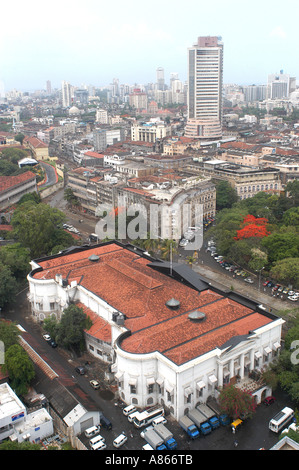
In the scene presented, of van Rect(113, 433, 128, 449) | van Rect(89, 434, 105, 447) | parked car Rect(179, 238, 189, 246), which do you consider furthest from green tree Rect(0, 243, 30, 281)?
van Rect(113, 433, 128, 449)

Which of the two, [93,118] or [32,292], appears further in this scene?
[93,118]

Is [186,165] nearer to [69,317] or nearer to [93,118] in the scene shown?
[69,317]

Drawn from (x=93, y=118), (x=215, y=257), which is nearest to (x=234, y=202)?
(x=215, y=257)

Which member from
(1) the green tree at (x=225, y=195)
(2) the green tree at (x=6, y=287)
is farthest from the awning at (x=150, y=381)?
(1) the green tree at (x=225, y=195)

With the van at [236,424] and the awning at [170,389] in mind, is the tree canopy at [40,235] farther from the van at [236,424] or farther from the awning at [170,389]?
the van at [236,424]
